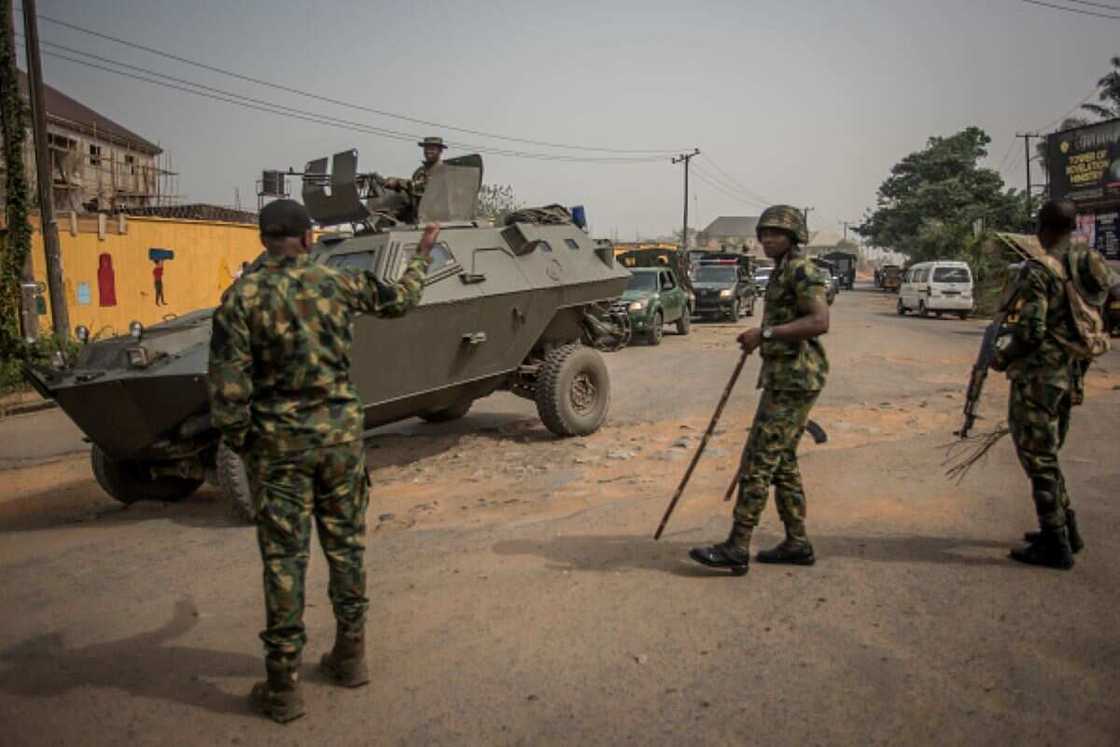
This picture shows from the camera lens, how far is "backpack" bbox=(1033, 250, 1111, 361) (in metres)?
3.91

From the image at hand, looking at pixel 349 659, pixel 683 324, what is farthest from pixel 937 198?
pixel 349 659

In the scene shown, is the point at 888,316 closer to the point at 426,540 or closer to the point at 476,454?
the point at 476,454

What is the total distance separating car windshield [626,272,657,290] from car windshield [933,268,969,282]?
1066 cm

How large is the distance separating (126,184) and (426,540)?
34.1 m

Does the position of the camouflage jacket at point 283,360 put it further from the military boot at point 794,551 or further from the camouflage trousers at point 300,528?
the military boot at point 794,551

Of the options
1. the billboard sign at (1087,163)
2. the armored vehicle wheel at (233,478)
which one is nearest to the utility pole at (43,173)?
the armored vehicle wheel at (233,478)

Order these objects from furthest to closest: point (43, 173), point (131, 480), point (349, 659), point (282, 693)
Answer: point (43, 173) → point (131, 480) → point (349, 659) → point (282, 693)

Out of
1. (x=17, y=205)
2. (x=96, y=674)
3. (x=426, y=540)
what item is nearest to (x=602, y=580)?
(x=426, y=540)

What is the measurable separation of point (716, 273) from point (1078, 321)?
63.7 feet

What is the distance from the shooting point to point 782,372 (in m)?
3.90

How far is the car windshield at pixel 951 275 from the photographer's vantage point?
78.9ft

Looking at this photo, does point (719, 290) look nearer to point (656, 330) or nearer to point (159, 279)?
point (656, 330)

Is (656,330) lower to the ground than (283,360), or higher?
lower

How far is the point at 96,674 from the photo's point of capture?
130 inches
